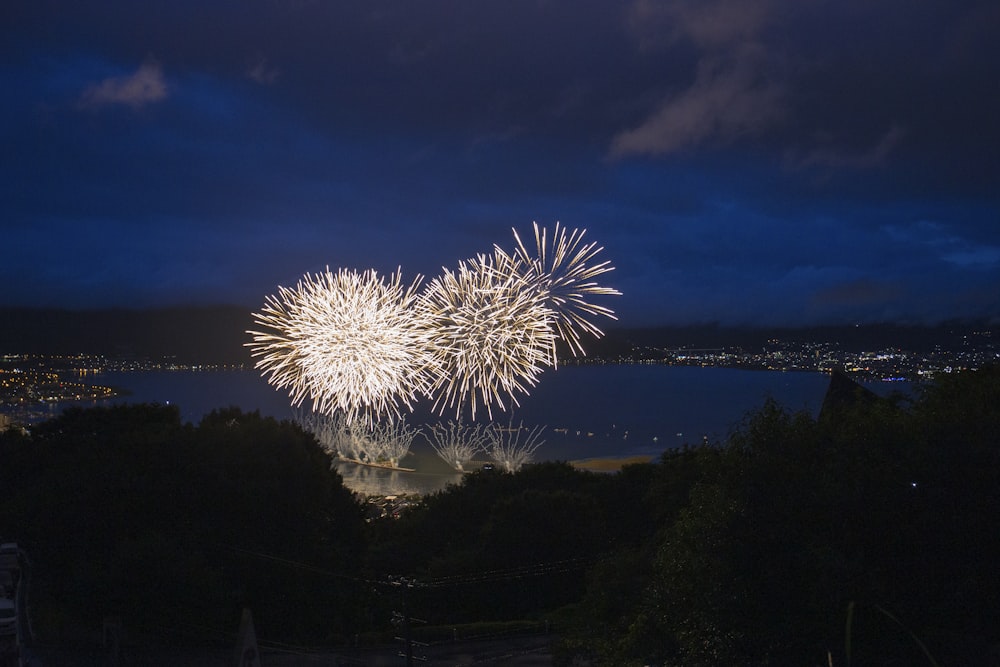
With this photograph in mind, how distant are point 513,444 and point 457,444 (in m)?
8.56

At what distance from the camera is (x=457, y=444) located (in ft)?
283

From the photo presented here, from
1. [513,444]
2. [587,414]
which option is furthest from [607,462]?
[587,414]

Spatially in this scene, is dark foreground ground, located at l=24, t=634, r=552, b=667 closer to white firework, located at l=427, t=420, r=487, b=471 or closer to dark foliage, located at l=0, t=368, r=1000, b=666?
dark foliage, located at l=0, t=368, r=1000, b=666

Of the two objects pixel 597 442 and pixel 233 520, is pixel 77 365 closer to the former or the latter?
pixel 597 442

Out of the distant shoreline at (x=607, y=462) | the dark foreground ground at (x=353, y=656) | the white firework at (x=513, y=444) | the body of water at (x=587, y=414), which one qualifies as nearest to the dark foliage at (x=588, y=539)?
the dark foreground ground at (x=353, y=656)

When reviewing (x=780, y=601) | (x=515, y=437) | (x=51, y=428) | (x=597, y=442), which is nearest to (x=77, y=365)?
(x=515, y=437)

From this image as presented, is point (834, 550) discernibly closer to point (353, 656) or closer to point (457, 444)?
point (353, 656)

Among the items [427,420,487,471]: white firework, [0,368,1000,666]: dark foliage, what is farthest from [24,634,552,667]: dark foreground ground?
[427,420,487,471]: white firework

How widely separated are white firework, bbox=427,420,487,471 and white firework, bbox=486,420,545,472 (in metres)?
1.49

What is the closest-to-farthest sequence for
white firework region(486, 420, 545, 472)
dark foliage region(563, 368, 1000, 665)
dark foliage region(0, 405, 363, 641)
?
dark foliage region(563, 368, 1000, 665) < dark foliage region(0, 405, 363, 641) < white firework region(486, 420, 545, 472)

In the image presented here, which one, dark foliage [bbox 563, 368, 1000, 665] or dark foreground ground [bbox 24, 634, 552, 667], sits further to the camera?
dark foreground ground [bbox 24, 634, 552, 667]

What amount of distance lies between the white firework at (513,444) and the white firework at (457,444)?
149 cm

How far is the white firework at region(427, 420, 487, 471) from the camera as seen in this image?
78.6 m

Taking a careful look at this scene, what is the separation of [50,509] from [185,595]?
456 cm
